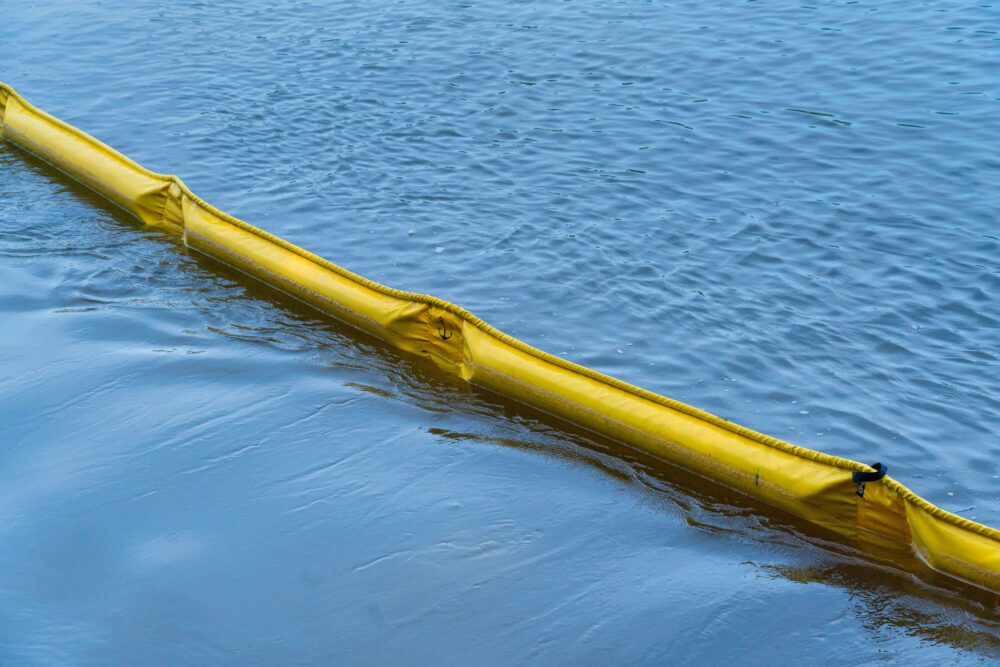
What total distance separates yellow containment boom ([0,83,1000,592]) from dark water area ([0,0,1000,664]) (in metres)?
0.17

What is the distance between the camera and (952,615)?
181 inches

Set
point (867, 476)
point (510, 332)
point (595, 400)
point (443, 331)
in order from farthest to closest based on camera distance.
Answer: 1. point (510, 332)
2. point (443, 331)
3. point (595, 400)
4. point (867, 476)

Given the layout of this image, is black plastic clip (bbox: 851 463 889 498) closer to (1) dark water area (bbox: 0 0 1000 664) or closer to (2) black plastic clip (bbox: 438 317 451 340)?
(1) dark water area (bbox: 0 0 1000 664)

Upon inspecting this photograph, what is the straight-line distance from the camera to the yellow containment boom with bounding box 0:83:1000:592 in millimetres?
4820

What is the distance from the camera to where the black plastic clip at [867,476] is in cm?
487

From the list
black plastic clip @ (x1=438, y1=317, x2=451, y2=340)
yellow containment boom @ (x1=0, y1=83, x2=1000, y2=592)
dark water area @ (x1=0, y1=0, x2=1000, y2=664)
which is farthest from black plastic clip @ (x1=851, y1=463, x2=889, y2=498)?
black plastic clip @ (x1=438, y1=317, x2=451, y2=340)

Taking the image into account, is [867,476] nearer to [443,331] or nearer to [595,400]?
[595,400]

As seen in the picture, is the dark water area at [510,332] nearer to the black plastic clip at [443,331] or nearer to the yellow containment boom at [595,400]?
the yellow containment boom at [595,400]

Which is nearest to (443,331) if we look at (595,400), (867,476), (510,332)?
(510,332)

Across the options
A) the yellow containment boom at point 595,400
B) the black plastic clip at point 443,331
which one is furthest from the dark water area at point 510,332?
the black plastic clip at point 443,331

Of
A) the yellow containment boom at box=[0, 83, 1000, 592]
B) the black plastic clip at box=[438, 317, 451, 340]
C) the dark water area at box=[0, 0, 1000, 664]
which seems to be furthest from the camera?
the black plastic clip at box=[438, 317, 451, 340]

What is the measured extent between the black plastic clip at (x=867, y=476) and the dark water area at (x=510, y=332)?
42 centimetres

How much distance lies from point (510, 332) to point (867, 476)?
11.2ft

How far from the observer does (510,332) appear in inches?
299
